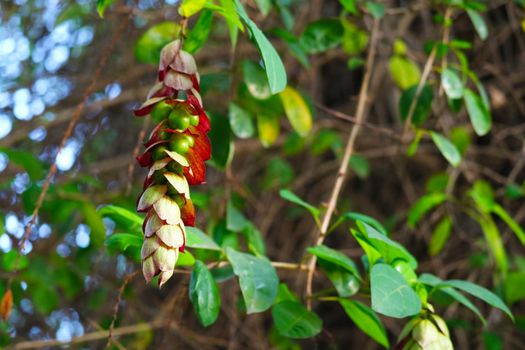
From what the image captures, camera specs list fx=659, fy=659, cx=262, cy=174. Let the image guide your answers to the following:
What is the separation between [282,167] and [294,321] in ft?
3.02

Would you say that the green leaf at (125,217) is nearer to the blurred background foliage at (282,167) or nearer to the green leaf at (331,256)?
the green leaf at (331,256)

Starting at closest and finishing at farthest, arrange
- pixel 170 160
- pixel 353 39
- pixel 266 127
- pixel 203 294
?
pixel 170 160 → pixel 203 294 → pixel 266 127 → pixel 353 39

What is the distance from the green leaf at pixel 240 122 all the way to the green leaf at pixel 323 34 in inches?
6.4

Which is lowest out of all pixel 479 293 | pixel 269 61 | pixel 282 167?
pixel 282 167

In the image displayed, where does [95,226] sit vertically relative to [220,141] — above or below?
below

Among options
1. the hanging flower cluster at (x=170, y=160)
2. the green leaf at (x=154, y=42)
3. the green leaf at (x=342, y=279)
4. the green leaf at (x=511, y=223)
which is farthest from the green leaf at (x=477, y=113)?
the hanging flower cluster at (x=170, y=160)

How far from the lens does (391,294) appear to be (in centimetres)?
65

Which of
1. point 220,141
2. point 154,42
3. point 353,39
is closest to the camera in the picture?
point 220,141

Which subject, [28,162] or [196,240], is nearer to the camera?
[196,240]

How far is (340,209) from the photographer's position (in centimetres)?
186

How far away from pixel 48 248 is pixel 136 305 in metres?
0.32

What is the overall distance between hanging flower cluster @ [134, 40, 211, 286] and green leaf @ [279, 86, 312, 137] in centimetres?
55

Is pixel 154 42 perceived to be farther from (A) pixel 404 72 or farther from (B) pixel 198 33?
(A) pixel 404 72

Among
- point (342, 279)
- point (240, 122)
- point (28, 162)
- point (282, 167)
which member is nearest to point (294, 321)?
point (342, 279)
